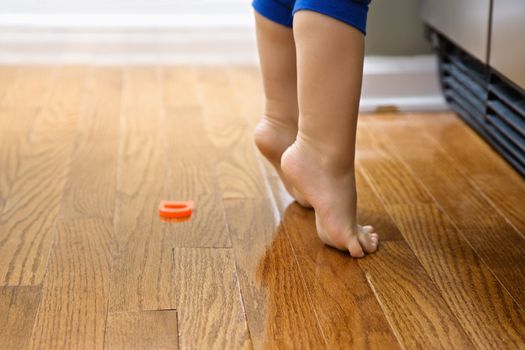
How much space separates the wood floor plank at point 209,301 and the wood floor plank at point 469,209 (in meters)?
0.37

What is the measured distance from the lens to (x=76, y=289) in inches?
45.8

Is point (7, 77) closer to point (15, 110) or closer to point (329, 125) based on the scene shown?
point (15, 110)

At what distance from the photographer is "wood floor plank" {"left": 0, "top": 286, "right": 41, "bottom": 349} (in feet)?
3.37

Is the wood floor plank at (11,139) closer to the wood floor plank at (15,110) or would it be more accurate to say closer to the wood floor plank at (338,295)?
the wood floor plank at (15,110)

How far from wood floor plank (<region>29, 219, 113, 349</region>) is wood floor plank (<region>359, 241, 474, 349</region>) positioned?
366 mm

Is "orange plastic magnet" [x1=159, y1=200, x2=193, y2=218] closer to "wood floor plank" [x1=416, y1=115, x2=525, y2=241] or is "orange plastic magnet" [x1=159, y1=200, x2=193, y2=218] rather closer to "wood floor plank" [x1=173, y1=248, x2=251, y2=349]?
"wood floor plank" [x1=173, y1=248, x2=251, y2=349]

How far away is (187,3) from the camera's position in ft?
9.04

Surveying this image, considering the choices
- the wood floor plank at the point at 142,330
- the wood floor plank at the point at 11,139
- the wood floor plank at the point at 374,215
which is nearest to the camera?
the wood floor plank at the point at 142,330

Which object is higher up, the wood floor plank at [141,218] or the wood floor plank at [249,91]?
the wood floor plank at [141,218]

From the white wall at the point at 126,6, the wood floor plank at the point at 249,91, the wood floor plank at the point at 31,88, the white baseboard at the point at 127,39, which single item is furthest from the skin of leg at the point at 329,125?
the white wall at the point at 126,6

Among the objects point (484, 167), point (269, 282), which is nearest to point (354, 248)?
point (269, 282)

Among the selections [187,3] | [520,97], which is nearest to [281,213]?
[520,97]

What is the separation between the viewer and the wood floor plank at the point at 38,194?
1243 millimetres

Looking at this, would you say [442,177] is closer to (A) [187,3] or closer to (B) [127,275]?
(B) [127,275]
